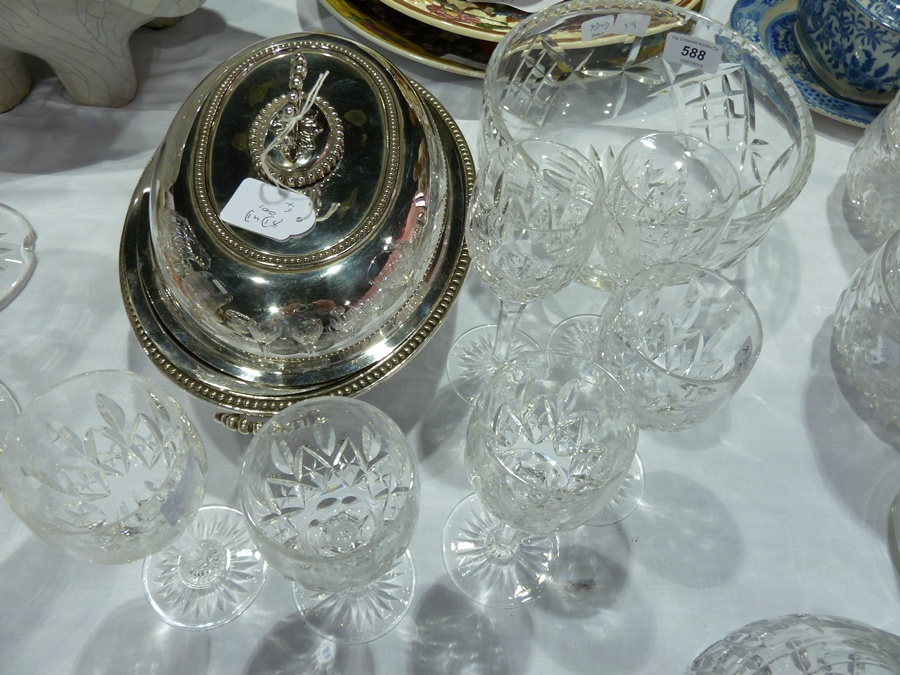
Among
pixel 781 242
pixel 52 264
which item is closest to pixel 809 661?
pixel 781 242

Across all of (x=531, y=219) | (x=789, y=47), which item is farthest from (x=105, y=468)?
(x=789, y=47)

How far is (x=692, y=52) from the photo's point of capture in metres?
0.80

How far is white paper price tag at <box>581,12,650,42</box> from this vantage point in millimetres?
814

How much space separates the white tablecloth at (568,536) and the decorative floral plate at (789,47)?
5 cm

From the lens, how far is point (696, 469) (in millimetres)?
706

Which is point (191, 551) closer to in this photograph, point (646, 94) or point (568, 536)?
point (568, 536)

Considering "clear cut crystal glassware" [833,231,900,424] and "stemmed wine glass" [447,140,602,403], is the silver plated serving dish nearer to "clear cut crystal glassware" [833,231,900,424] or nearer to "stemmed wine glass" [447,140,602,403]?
"stemmed wine glass" [447,140,602,403]

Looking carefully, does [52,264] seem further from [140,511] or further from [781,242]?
[781,242]

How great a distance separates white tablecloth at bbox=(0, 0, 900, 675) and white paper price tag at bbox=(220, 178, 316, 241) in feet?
0.60

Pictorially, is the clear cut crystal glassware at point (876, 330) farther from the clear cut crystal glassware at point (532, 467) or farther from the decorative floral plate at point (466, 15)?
the decorative floral plate at point (466, 15)

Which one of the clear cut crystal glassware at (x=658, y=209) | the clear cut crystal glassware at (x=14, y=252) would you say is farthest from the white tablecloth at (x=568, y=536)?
the clear cut crystal glassware at (x=658, y=209)

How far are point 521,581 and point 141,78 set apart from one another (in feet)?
2.55

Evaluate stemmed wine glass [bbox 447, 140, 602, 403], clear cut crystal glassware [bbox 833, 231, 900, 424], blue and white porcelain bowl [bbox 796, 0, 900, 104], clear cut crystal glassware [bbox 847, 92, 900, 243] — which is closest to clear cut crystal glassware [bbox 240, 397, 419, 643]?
stemmed wine glass [bbox 447, 140, 602, 403]

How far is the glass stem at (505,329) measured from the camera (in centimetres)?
70
